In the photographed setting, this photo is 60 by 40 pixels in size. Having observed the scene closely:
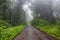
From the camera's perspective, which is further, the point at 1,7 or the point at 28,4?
the point at 28,4

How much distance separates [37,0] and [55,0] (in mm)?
12692

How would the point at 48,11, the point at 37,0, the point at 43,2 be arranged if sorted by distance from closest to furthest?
the point at 48,11, the point at 43,2, the point at 37,0

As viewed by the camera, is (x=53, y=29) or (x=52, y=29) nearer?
(x=53, y=29)

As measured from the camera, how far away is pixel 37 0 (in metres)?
55.3

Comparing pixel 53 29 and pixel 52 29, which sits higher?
pixel 53 29

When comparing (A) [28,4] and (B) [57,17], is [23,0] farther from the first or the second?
(B) [57,17]

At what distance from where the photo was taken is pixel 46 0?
159 feet

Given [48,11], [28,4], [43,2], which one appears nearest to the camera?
[48,11]

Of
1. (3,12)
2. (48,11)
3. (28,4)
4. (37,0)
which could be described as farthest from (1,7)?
(28,4)

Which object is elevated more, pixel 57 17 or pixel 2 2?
pixel 2 2

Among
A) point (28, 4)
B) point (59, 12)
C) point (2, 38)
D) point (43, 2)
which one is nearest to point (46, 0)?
point (43, 2)

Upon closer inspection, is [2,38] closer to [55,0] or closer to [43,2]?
[55,0]

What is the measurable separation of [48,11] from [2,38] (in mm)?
Answer: 29426

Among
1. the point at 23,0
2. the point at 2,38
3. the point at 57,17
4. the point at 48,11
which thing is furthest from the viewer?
the point at 23,0
